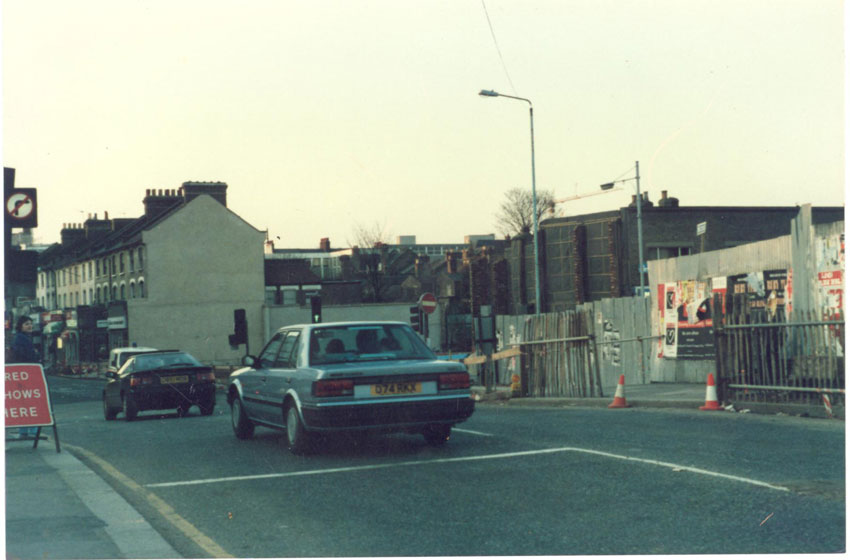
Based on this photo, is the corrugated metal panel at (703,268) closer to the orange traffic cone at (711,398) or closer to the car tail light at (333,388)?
the orange traffic cone at (711,398)

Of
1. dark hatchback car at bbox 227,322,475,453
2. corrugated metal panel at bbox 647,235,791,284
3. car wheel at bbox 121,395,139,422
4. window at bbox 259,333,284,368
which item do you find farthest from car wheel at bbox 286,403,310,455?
corrugated metal panel at bbox 647,235,791,284

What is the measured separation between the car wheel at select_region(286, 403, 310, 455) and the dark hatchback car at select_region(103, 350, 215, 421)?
8735 millimetres

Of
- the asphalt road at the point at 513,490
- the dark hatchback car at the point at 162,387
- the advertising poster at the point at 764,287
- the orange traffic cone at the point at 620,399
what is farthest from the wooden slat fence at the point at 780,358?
the dark hatchback car at the point at 162,387

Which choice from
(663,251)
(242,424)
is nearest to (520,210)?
(663,251)

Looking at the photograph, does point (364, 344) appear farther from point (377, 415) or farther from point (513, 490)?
point (513, 490)

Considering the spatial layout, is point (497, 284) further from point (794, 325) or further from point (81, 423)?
point (794, 325)

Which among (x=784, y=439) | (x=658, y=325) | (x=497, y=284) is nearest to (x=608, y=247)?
(x=497, y=284)

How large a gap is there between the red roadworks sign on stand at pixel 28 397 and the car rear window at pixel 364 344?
346 centimetres

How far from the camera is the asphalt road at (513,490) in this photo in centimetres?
581

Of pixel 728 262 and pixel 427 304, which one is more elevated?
pixel 728 262

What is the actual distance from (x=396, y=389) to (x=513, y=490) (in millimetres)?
2661

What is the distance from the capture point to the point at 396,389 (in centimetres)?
984

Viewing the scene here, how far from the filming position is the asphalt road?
581 centimetres

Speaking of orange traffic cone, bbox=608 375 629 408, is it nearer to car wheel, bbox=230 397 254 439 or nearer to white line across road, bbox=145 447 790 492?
white line across road, bbox=145 447 790 492
